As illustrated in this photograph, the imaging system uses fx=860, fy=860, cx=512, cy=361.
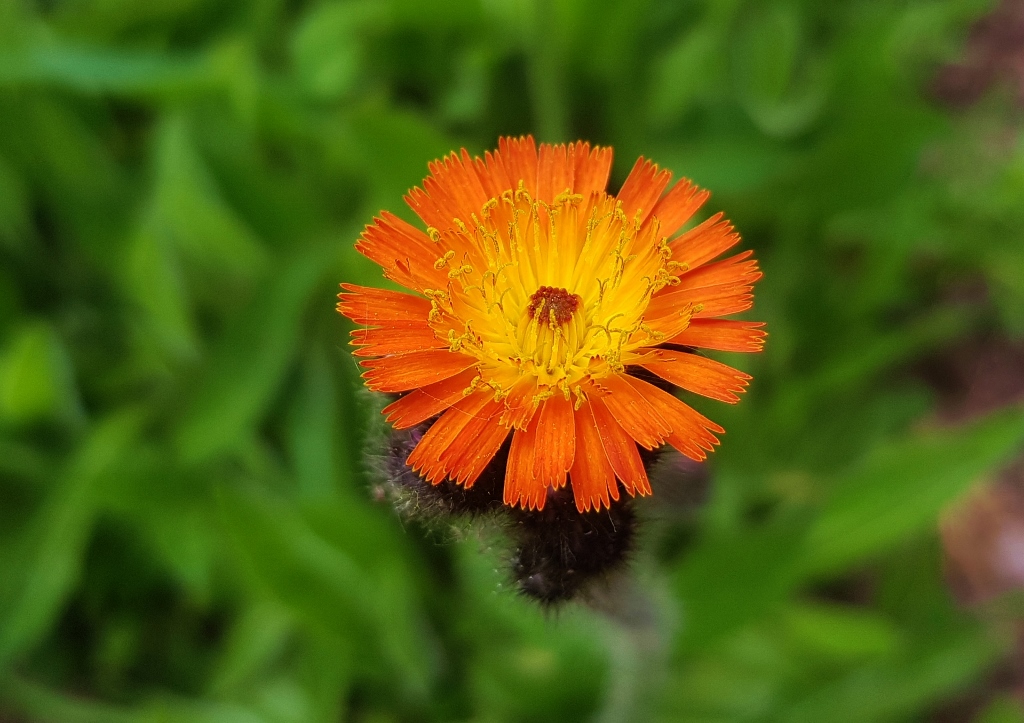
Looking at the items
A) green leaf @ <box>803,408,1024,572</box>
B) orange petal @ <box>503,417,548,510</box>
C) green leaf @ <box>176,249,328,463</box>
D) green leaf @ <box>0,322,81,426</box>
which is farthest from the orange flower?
green leaf @ <box>0,322,81,426</box>

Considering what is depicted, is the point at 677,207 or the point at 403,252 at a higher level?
the point at 677,207

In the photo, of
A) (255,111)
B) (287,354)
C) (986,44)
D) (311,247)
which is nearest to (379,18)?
(255,111)

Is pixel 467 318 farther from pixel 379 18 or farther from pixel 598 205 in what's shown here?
pixel 379 18

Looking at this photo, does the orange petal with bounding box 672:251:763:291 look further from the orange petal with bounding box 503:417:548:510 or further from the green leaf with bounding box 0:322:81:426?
the green leaf with bounding box 0:322:81:426

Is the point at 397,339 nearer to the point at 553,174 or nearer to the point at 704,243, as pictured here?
the point at 553,174

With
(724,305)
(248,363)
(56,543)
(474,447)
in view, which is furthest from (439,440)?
(56,543)

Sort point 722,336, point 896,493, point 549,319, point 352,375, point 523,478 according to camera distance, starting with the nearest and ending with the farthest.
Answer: point 523,478 < point 722,336 < point 549,319 < point 352,375 < point 896,493

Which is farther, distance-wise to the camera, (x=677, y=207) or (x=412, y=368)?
(x=677, y=207)
